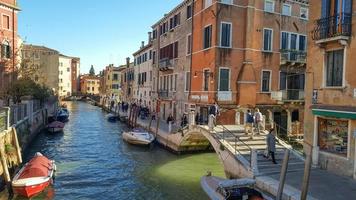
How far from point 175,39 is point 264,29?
32.4 ft

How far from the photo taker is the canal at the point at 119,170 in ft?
52.1

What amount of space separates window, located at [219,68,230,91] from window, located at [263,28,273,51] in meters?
3.58

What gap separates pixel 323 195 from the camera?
1144 cm

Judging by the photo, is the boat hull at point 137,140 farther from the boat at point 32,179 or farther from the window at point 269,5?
the window at point 269,5

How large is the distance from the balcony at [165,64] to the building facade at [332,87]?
19.3 metres

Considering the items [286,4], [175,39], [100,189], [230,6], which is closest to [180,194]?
[100,189]

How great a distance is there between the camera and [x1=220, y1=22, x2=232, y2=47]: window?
24266mm

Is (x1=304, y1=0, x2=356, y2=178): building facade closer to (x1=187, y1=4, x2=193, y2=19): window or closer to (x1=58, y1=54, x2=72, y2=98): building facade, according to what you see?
(x1=187, y1=4, x2=193, y2=19): window

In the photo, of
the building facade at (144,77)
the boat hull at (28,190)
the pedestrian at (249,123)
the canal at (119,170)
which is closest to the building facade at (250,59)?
the pedestrian at (249,123)

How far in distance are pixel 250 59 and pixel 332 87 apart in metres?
11.1

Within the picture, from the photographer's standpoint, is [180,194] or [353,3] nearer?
[353,3]

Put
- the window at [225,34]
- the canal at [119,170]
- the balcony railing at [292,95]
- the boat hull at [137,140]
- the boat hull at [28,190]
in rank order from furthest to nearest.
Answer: the boat hull at [137,140], the balcony railing at [292,95], the window at [225,34], the canal at [119,170], the boat hull at [28,190]

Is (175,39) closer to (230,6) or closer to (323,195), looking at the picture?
(230,6)

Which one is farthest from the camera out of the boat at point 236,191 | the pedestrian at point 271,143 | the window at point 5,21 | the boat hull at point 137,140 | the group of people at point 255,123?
the window at point 5,21
